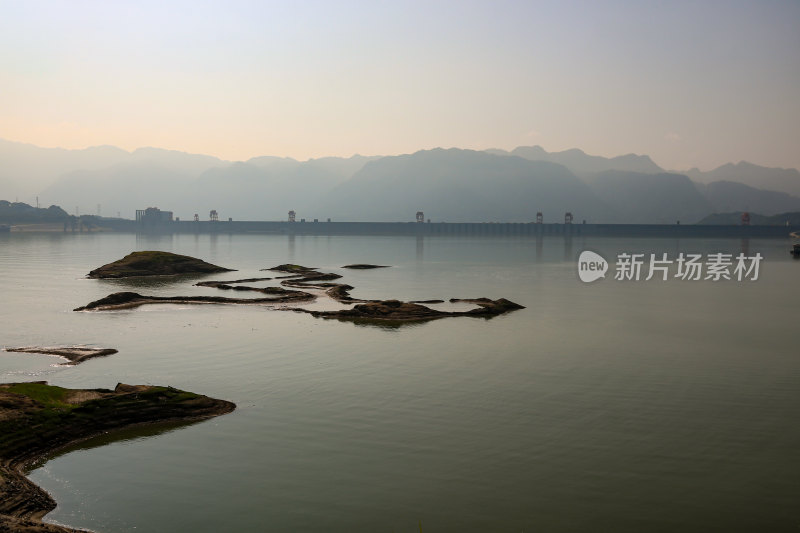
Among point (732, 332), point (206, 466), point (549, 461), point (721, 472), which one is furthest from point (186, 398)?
point (732, 332)

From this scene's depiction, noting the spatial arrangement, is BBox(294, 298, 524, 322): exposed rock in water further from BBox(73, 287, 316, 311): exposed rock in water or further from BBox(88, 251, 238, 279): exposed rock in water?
BBox(88, 251, 238, 279): exposed rock in water

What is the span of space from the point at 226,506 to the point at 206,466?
2.60m

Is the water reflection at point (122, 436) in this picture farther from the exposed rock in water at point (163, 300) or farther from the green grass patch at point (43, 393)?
the exposed rock in water at point (163, 300)

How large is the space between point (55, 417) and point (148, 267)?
224 feet

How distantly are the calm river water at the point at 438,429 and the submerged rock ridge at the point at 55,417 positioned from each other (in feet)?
2.28

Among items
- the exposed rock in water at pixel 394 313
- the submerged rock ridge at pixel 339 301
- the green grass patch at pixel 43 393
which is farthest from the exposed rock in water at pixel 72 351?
the exposed rock in water at pixel 394 313

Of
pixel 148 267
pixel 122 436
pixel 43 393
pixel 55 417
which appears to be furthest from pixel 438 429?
pixel 148 267

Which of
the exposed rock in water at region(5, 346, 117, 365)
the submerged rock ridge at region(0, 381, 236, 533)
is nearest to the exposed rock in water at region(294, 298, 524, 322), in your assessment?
the exposed rock in water at region(5, 346, 117, 365)

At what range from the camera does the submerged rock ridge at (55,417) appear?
50.2 ft

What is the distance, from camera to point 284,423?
21734 mm

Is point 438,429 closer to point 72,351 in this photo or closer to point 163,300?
point 72,351

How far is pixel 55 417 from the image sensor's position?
65.3ft

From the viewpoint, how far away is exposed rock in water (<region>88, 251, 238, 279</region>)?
8281 centimetres

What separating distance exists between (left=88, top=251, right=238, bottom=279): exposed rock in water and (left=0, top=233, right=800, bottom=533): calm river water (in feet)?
126
